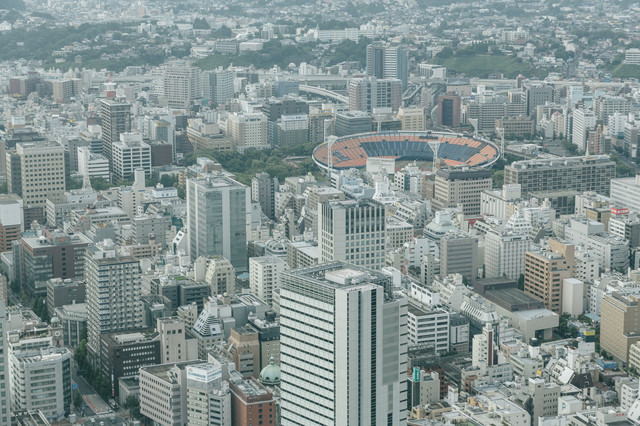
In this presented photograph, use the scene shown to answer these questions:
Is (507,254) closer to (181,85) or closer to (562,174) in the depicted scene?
(562,174)

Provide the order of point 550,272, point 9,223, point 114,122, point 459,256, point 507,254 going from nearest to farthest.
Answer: point 550,272
point 459,256
point 507,254
point 9,223
point 114,122

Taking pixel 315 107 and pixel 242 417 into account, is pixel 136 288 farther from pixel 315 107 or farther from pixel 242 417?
pixel 315 107

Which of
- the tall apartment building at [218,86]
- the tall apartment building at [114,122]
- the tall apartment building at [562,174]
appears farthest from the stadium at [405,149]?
the tall apartment building at [218,86]

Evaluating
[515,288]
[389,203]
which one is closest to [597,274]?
[515,288]

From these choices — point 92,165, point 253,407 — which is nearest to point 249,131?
point 92,165

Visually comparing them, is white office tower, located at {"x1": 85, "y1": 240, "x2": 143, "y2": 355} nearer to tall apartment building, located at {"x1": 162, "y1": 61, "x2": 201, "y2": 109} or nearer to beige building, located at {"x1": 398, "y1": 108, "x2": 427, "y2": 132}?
beige building, located at {"x1": 398, "y1": 108, "x2": 427, "y2": 132}

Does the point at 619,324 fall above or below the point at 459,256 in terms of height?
below

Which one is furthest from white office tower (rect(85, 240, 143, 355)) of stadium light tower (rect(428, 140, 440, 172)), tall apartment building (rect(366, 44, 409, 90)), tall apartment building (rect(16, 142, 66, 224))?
tall apartment building (rect(366, 44, 409, 90))

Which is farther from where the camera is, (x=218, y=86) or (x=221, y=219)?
(x=218, y=86)

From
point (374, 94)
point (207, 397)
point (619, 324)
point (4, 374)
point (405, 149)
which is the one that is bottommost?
point (619, 324)
